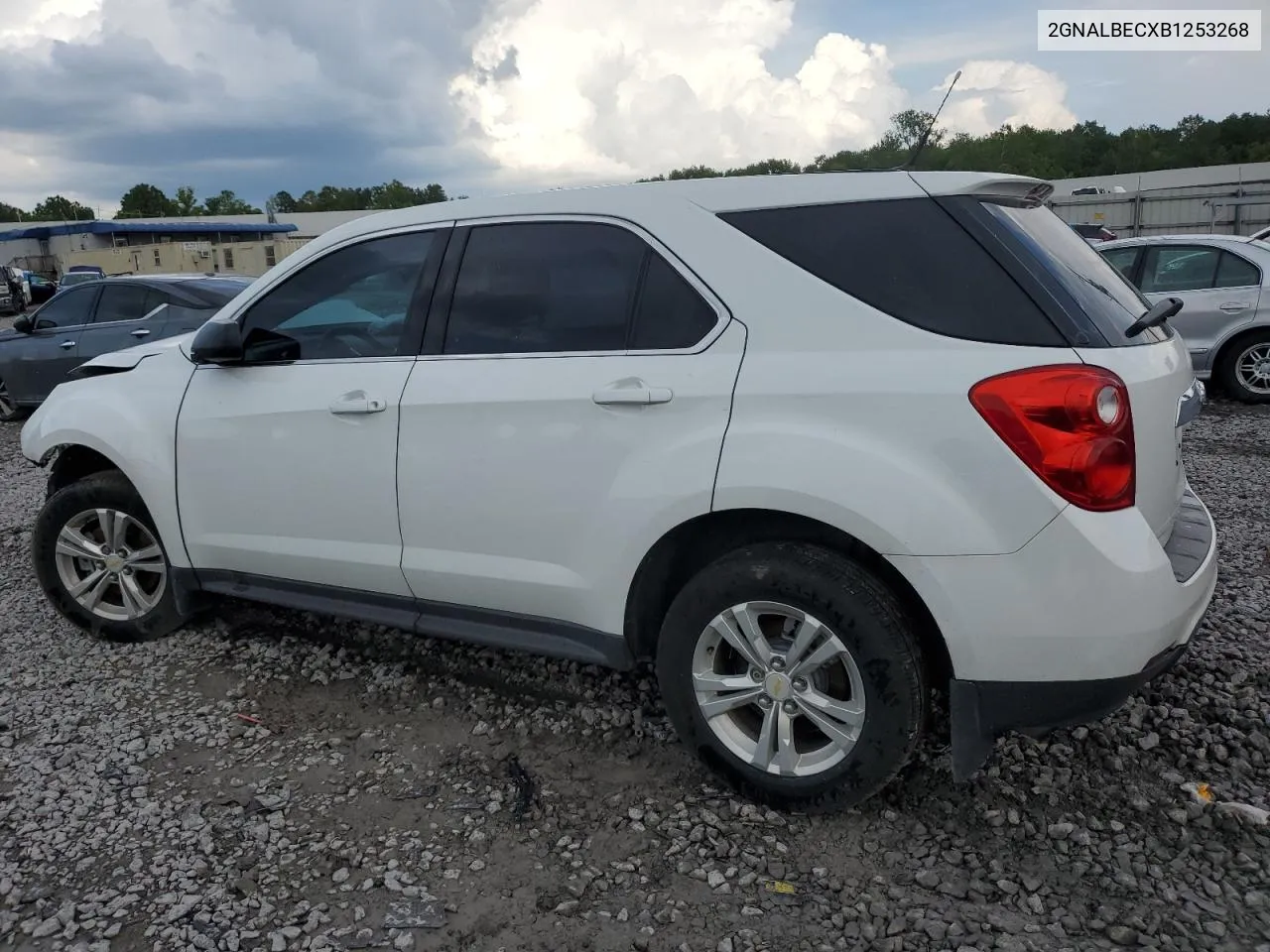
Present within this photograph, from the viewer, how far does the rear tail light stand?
2326 millimetres

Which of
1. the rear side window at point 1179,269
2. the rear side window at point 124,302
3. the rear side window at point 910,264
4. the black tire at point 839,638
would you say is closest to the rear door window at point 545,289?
the rear side window at point 910,264

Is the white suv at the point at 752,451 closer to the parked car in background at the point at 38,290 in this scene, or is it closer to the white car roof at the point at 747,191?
the white car roof at the point at 747,191

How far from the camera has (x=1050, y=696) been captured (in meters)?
2.42

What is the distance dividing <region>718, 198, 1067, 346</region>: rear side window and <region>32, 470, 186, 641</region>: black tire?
2.93 m

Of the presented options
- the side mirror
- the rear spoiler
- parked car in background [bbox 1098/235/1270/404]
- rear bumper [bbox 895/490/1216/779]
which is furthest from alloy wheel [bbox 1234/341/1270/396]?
the side mirror

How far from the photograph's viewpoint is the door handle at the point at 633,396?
2.76 metres

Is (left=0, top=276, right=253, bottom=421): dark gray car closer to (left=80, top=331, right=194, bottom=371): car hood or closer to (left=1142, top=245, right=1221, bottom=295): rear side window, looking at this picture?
(left=80, top=331, right=194, bottom=371): car hood

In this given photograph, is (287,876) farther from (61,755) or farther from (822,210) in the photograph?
(822,210)

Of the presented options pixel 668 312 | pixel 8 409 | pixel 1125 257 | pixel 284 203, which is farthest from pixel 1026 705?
pixel 284 203

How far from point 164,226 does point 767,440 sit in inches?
2721

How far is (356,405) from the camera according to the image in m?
3.31

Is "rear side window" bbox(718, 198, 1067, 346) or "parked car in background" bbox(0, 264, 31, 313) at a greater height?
"rear side window" bbox(718, 198, 1067, 346)

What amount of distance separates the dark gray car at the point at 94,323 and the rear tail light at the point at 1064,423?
27.7 ft

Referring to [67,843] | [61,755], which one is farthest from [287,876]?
[61,755]
